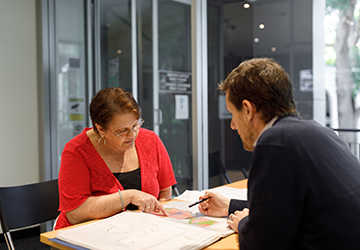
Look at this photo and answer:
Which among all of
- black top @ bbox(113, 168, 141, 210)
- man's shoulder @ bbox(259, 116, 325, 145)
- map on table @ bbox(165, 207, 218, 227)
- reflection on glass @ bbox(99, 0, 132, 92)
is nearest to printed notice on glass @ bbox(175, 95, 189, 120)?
reflection on glass @ bbox(99, 0, 132, 92)

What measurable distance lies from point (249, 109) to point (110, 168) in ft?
3.29

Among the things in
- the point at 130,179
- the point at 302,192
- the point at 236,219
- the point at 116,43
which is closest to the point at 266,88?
the point at 302,192

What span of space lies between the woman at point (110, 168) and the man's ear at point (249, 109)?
2.24 ft

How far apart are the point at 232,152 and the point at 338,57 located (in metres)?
1.30

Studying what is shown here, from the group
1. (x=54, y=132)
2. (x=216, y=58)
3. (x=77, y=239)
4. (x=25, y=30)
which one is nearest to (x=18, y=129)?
(x=54, y=132)

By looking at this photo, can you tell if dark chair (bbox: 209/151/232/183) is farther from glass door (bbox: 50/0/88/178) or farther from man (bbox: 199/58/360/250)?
man (bbox: 199/58/360/250)

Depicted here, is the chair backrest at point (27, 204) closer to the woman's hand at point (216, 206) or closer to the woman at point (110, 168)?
the woman at point (110, 168)

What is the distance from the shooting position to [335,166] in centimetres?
85

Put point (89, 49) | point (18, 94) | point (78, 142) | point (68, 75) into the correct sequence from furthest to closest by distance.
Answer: point (89, 49), point (68, 75), point (18, 94), point (78, 142)

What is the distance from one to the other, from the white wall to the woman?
6.91 ft

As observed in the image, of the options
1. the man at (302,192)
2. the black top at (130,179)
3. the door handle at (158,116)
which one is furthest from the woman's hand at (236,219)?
the door handle at (158,116)

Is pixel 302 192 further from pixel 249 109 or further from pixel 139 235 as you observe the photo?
pixel 139 235

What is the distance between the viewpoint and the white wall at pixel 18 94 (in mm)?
3426

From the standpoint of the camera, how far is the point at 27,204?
1.84m
